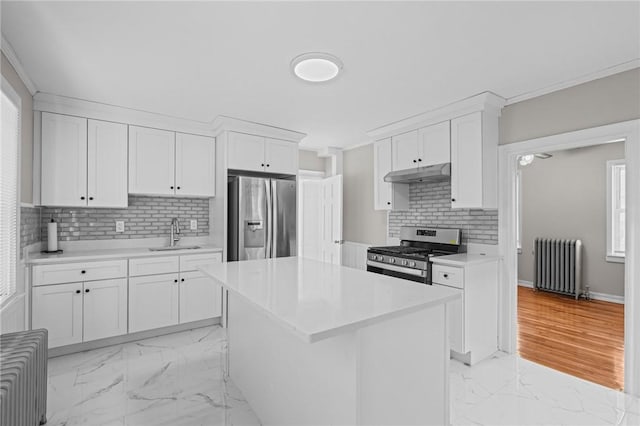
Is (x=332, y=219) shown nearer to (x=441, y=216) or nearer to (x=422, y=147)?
(x=441, y=216)

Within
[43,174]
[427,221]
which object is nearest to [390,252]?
[427,221]

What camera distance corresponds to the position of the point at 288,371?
179 cm

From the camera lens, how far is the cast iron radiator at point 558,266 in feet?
16.4

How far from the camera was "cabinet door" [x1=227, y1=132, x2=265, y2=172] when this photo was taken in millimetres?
3801

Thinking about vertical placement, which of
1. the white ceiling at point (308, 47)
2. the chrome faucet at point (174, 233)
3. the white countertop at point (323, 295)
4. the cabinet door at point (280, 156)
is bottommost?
the white countertop at point (323, 295)

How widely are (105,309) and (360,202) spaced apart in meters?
3.48

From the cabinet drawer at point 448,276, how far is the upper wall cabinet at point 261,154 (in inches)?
85.3

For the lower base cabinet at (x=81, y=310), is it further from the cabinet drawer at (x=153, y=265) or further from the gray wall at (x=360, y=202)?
the gray wall at (x=360, y=202)

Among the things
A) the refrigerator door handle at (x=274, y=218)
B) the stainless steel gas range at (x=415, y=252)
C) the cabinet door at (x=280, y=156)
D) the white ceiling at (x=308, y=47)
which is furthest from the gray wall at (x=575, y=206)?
the refrigerator door handle at (x=274, y=218)

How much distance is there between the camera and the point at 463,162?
3209 millimetres

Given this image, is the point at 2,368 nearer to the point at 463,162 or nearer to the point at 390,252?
the point at 390,252

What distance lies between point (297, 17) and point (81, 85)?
2120 millimetres

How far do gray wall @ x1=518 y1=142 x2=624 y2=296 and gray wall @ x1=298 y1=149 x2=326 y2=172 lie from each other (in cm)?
355

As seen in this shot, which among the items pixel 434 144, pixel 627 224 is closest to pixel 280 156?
pixel 434 144
